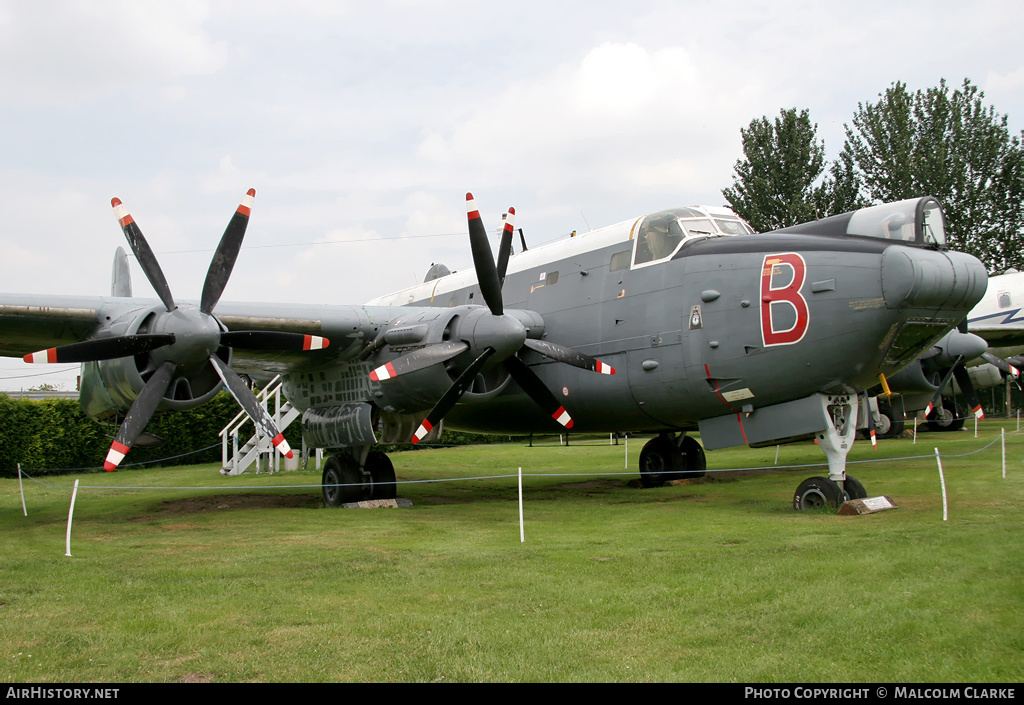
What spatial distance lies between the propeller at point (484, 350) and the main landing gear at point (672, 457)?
5087 mm

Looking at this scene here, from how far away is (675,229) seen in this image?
504 inches

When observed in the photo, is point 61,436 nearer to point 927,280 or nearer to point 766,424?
point 766,424

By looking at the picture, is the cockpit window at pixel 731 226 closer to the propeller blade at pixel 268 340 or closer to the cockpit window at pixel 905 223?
the cockpit window at pixel 905 223

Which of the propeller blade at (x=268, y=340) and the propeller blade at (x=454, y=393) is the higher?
the propeller blade at (x=268, y=340)

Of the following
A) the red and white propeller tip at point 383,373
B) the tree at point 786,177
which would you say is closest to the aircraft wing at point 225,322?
the red and white propeller tip at point 383,373

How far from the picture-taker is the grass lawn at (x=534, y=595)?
503 cm

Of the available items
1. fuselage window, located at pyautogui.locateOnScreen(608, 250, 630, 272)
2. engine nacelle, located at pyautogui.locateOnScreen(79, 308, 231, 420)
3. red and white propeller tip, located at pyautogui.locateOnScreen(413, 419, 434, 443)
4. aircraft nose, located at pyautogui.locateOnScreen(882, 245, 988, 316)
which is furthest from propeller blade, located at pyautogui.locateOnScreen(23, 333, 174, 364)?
aircraft nose, located at pyautogui.locateOnScreen(882, 245, 988, 316)

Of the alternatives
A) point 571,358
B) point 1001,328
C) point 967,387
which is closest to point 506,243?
point 571,358

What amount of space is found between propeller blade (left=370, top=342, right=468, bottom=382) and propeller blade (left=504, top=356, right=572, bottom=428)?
1.08 meters

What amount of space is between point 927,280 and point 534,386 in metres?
5.96

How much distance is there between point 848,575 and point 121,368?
33.7ft

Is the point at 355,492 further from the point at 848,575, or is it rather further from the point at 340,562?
the point at 848,575

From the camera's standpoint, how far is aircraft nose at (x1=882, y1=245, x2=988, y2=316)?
1012 cm

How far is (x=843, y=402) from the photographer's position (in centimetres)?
1141
